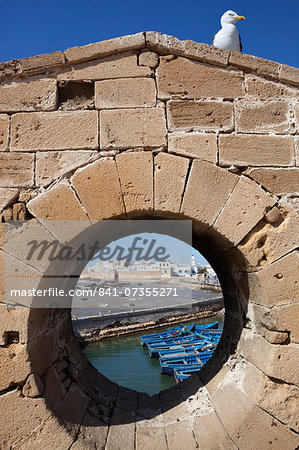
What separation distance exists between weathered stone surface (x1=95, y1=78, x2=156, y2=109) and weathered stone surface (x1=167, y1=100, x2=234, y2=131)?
23 centimetres

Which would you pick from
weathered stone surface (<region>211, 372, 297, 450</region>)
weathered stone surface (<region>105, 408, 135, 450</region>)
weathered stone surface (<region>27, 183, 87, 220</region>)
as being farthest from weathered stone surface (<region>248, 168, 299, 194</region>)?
weathered stone surface (<region>105, 408, 135, 450</region>)

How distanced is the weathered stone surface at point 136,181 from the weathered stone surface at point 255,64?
1.37 metres

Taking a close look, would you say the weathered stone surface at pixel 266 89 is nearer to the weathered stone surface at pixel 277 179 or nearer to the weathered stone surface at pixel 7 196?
the weathered stone surface at pixel 277 179

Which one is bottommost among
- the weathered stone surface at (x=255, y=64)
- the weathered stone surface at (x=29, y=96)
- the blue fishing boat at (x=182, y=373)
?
the blue fishing boat at (x=182, y=373)

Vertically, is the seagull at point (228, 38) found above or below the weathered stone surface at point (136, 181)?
above

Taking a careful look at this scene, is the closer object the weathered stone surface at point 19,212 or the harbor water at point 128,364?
the weathered stone surface at point 19,212

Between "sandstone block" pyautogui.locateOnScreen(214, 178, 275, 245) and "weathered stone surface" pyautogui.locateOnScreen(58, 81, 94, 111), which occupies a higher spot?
"weathered stone surface" pyautogui.locateOnScreen(58, 81, 94, 111)

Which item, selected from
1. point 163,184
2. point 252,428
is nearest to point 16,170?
point 163,184

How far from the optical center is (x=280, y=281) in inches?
114

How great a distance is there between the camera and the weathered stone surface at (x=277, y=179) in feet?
9.99

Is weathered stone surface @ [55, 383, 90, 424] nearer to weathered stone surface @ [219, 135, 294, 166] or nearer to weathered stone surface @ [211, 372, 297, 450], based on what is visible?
weathered stone surface @ [211, 372, 297, 450]

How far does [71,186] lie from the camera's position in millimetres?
2936

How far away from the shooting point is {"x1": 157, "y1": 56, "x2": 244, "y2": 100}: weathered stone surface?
316 centimetres

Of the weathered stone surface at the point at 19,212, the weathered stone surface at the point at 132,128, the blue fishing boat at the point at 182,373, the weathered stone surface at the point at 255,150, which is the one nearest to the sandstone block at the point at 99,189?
the weathered stone surface at the point at 132,128
